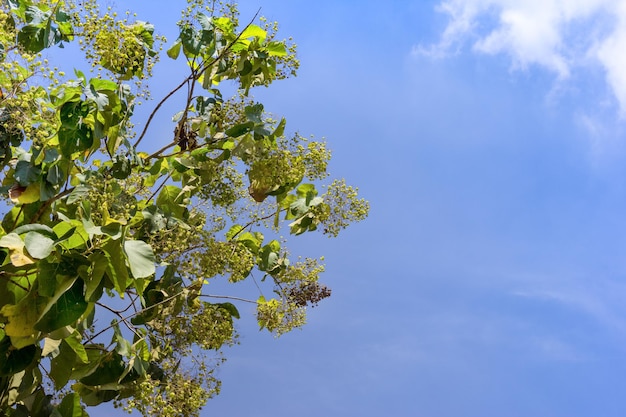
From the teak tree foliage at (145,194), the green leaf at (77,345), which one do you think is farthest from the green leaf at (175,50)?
the green leaf at (77,345)

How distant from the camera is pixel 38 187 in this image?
4590 millimetres

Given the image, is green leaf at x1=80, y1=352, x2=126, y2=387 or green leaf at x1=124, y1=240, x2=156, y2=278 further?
green leaf at x1=80, y1=352, x2=126, y2=387

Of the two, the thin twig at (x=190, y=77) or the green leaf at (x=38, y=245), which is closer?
the green leaf at (x=38, y=245)

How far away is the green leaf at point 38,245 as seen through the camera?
3.00 m

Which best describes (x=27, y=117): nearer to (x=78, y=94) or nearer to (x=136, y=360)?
(x=78, y=94)

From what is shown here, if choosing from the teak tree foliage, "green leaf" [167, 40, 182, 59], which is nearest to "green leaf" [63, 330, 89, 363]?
the teak tree foliage

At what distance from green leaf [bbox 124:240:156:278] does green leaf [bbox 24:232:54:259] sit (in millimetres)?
328

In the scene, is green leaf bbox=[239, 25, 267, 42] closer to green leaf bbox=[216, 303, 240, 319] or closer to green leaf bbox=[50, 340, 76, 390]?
green leaf bbox=[216, 303, 240, 319]

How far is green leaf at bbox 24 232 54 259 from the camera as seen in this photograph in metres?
3.00

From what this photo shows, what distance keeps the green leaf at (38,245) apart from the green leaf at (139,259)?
1.08 feet

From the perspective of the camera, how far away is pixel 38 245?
9.95 ft

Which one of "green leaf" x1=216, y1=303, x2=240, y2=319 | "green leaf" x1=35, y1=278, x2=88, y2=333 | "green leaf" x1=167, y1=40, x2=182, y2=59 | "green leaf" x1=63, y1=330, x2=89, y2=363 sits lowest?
"green leaf" x1=35, y1=278, x2=88, y2=333

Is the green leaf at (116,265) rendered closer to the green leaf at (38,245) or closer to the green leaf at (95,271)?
the green leaf at (95,271)

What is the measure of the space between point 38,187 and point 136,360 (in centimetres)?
132
